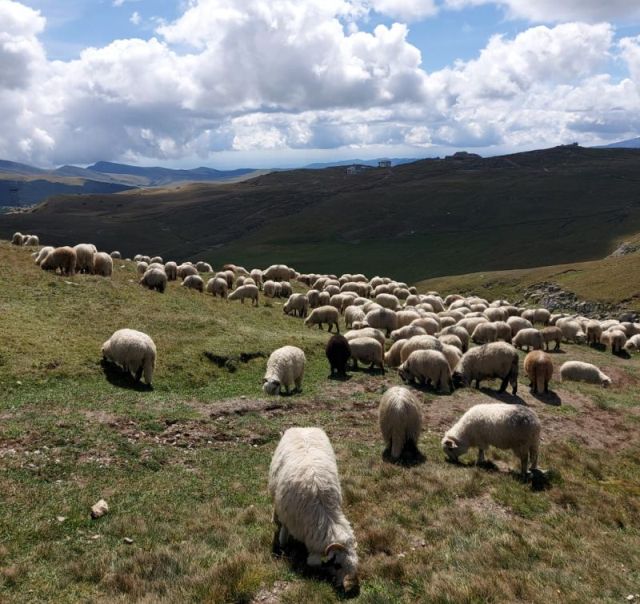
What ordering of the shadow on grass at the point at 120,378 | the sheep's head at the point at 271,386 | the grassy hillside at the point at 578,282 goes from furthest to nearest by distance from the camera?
the grassy hillside at the point at 578,282 → the sheep's head at the point at 271,386 → the shadow on grass at the point at 120,378

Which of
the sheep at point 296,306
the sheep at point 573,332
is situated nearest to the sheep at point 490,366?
the sheep at point 296,306

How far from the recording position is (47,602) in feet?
23.6

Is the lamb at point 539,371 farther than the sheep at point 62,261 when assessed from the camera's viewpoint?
No

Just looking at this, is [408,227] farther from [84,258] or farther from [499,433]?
[499,433]

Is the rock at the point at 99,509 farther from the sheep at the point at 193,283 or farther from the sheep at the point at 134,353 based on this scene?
the sheep at the point at 193,283

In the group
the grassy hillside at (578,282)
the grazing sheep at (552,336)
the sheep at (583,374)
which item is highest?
the sheep at (583,374)

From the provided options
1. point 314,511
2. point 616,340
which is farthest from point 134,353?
point 616,340

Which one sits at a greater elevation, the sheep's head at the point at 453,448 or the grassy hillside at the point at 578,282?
the sheep's head at the point at 453,448

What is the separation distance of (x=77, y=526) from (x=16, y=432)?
173 inches

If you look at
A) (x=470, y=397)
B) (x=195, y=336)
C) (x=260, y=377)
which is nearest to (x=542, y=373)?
(x=470, y=397)

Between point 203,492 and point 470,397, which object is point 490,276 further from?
point 203,492

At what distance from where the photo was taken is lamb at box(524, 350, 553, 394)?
21859 mm

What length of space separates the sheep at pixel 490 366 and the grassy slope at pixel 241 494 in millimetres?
1532

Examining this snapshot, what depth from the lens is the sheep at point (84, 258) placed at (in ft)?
109
